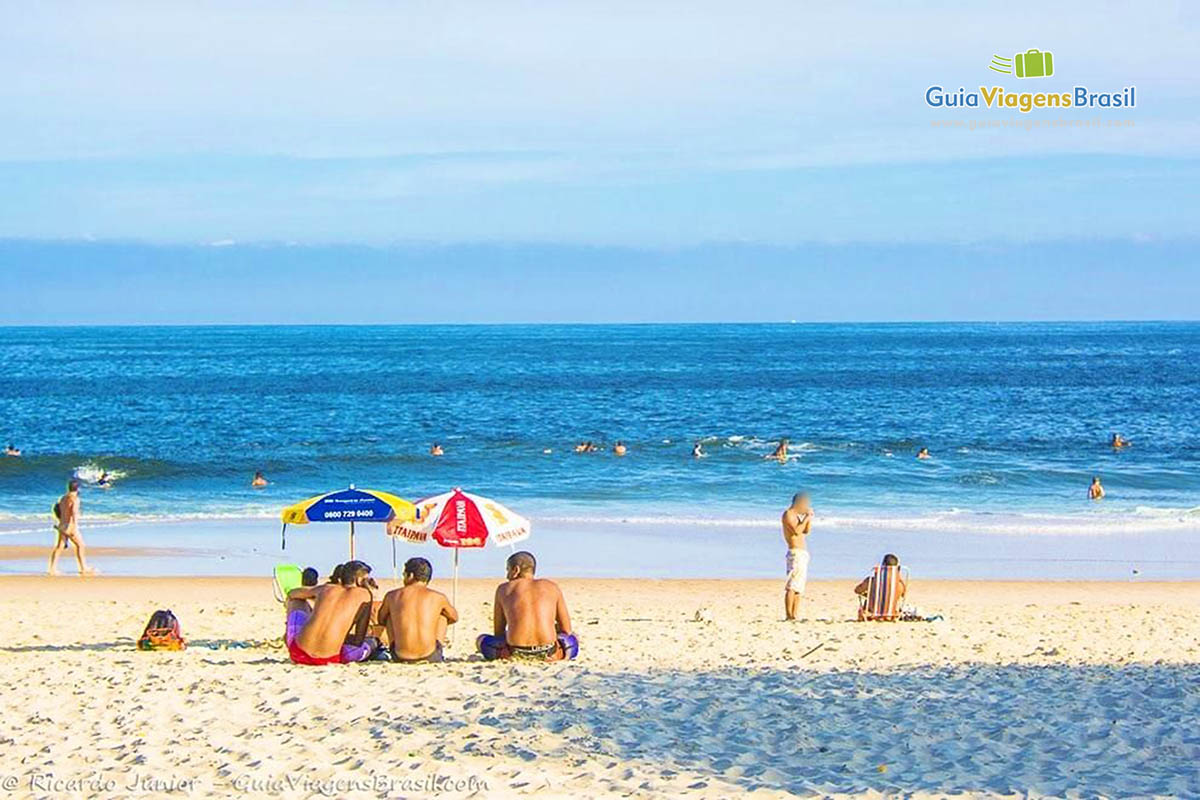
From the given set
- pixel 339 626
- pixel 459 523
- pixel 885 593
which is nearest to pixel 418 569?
pixel 339 626

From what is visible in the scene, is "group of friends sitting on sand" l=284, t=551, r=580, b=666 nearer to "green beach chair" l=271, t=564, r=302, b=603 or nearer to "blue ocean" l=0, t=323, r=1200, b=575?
"green beach chair" l=271, t=564, r=302, b=603

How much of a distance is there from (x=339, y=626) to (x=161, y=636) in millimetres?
2467

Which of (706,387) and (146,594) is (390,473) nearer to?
(146,594)

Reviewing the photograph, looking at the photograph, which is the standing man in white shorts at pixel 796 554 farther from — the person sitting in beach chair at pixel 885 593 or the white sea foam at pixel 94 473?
the white sea foam at pixel 94 473

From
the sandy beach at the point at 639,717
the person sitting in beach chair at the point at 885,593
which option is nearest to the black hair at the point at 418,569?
the sandy beach at the point at 639,717

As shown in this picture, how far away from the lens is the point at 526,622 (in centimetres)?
1085

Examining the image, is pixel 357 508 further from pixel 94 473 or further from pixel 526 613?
pixel 94 473

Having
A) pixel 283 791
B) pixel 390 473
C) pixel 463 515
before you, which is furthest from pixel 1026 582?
pixel 390 473

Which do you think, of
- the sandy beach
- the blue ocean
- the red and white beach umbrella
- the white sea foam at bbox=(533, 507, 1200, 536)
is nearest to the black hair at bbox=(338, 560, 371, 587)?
the sandy beach

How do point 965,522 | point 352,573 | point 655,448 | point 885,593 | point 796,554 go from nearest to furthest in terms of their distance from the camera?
1. point 352,573
2. point 885,593
3. point 796,554
4. point 965,522
5. point 655,448

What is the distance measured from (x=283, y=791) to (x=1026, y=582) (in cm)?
1388

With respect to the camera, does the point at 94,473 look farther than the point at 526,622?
Yes

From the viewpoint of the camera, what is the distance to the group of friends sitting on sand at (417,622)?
35.6 ft

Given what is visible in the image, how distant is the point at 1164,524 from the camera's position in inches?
985
